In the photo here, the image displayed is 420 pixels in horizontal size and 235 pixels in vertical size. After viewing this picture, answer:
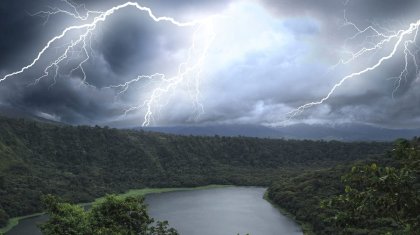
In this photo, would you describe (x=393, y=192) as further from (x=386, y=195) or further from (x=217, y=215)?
(x=217, y=215)

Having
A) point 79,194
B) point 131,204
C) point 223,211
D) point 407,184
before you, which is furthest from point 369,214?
point 79,194

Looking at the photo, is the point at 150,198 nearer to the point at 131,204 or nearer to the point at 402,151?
the point at 131,204

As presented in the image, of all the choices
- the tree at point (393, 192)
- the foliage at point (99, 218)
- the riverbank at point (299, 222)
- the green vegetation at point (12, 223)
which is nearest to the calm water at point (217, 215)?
the riverbank at point (299, 222)

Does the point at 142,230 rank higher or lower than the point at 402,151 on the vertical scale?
lower

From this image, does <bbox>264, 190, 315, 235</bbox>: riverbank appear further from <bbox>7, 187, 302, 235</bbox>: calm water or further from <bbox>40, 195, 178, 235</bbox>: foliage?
<bbox>40, 195, 178, 235</bbox>: foliage

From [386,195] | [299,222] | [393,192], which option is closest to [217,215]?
[299,222]

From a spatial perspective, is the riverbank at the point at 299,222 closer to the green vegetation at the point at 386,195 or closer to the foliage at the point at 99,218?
the foliage at the point at 99,218
